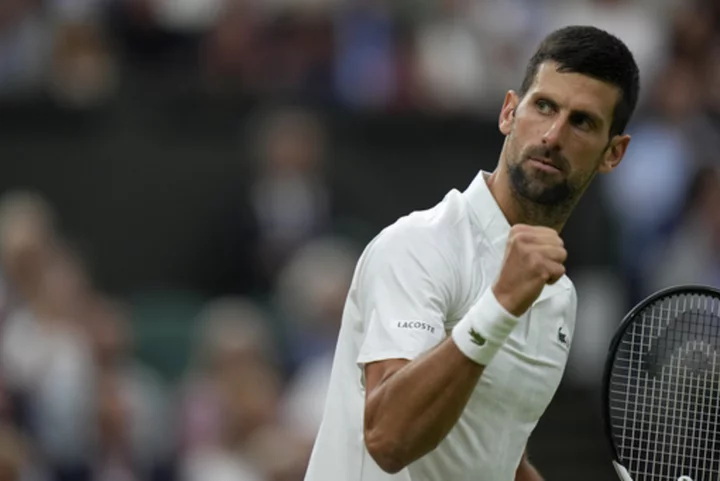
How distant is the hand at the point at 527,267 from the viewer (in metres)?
3.93

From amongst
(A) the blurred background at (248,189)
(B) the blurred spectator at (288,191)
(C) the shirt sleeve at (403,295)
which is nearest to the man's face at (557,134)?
(C) the shirt sleeve at (403,295)

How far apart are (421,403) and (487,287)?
0.49 metres

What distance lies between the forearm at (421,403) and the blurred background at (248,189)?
17.0 ft

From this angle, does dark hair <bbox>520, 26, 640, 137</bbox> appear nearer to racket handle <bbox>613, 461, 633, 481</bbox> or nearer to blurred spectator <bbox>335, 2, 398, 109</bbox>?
racket handle <bbox>613, 461, 633, 481</bbox>

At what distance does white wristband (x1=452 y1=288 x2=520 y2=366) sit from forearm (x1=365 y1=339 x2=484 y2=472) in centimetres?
2

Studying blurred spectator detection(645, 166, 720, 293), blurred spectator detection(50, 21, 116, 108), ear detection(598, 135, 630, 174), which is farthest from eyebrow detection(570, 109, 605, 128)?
blurred spectator detection(50, 21, 116, 108)

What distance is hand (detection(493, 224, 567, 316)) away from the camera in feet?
12.9

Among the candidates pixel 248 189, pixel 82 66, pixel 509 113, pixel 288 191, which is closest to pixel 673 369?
pixel 509 113

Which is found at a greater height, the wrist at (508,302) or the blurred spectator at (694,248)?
the wrist at (508,302)

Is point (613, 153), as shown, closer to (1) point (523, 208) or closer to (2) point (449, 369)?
(1) point (523, 208)

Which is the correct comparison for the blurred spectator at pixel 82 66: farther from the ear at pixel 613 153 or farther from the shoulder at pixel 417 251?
the shoulder at pixel 417 251

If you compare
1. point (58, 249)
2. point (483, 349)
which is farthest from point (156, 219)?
point (483, 349)

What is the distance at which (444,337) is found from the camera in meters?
4.24

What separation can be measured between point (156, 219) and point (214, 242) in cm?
43
